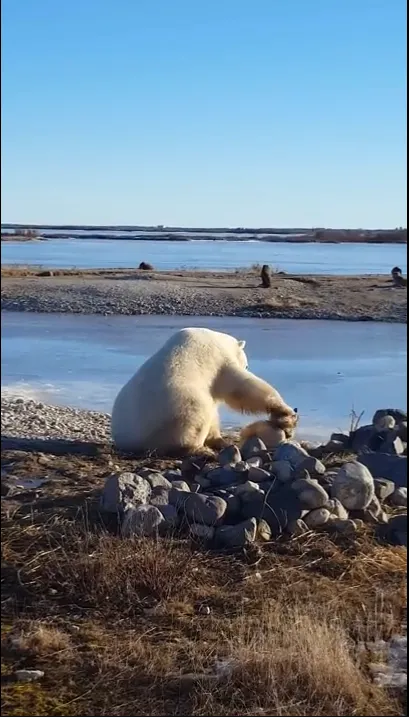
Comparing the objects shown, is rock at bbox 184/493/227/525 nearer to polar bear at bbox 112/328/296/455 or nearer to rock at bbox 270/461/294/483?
rock at bbox 270/461/294/483

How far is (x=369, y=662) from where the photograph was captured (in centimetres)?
439

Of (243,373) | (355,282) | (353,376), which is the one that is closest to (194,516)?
(243,373)

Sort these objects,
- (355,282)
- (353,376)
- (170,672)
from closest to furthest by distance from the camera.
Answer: (170,672), (353,376), (355,282)

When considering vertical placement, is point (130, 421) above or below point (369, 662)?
above

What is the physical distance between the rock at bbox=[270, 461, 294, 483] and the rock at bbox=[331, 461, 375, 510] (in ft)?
1.21

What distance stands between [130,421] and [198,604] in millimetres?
3231

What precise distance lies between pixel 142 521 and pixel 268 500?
92 cm

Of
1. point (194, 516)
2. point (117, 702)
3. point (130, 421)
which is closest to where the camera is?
point (117, 702)

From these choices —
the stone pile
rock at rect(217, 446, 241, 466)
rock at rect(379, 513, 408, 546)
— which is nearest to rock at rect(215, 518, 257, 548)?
the stone pile

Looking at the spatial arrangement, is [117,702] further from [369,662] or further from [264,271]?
[264,271]

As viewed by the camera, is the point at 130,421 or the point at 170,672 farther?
the point at 130,421

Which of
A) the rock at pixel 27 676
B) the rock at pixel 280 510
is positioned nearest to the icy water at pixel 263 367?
the rock at pixel 280 510

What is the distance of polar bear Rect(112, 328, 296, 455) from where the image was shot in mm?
8141

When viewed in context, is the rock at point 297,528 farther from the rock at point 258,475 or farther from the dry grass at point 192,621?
the rock at point 258,475
